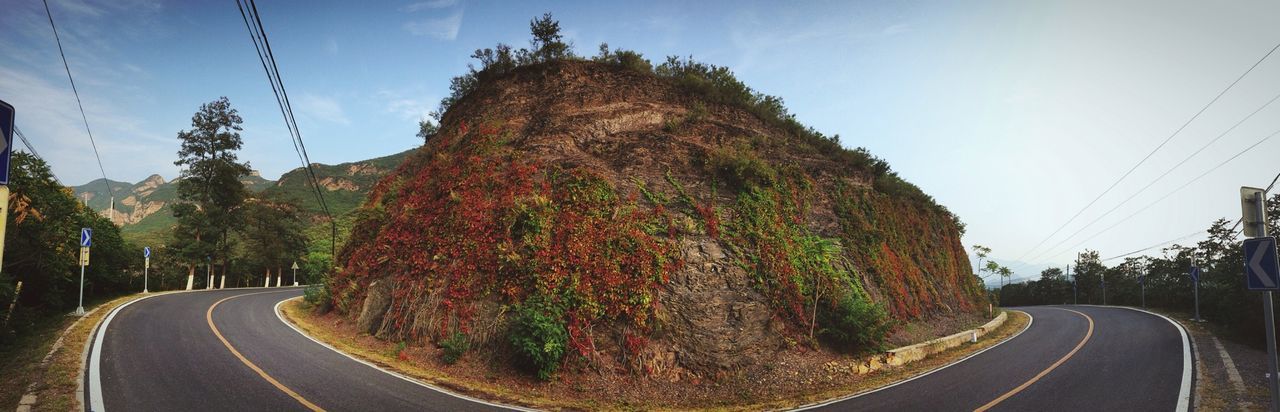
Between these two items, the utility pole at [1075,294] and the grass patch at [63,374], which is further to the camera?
the utility pole at [1075,294]

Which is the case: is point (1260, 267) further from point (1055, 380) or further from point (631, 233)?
point (631, 233)

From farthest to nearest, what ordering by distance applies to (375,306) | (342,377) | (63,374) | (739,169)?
(739,169)
(375,306)
(342,377)
(63,374)

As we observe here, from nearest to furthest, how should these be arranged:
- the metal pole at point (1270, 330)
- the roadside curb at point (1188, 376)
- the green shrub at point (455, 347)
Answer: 1. the metal pole at point (1270, 330)
2. the roadside curb at point (1188, 376)
3. the green shrub at point (455, 347)

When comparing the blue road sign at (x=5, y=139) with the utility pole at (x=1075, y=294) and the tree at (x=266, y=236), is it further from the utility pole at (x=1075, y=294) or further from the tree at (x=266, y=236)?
the utility pole at (x=1075, y=294)

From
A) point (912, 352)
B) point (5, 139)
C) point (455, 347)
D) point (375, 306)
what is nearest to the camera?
point (5, 139)

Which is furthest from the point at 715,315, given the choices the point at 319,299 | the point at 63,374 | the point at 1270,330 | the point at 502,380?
the point at 319,299

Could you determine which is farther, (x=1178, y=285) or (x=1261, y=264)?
(x=1178, y=285)

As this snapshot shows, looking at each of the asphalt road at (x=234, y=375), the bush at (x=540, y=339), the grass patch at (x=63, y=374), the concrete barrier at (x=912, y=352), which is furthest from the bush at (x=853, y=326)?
the grass patch at (x=63, y=374)
